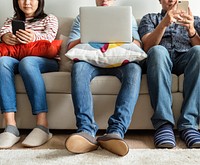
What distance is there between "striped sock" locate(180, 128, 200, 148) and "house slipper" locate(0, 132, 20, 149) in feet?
2.54

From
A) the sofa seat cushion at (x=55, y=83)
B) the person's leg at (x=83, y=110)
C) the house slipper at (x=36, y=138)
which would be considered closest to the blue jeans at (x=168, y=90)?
the person's leg at (x=83, y=110)

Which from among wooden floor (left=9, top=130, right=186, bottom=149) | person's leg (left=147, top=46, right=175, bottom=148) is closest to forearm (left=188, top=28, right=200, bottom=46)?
person's leg (left=147, top=46, right=175, bottom=148)

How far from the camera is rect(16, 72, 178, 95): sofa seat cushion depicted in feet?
5.53

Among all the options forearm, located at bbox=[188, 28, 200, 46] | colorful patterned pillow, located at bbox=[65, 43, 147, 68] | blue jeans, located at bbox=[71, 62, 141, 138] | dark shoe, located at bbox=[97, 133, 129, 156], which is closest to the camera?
dark shoe, located at bbox=[97, 133, 129, 156]

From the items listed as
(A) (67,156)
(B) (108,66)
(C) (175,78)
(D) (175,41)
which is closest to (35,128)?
(A) (67,156)

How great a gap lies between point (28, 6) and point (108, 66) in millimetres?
700

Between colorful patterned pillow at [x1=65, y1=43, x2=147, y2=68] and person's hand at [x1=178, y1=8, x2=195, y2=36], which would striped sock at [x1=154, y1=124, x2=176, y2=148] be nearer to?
colorful patterned pillow at [x1=65, y1=43, x2=147, y2=68]

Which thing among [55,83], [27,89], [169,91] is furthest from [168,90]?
[27,89]

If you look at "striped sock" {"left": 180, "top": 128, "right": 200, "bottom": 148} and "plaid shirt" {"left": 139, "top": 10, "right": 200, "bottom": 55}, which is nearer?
"striped sock" {"left": 180, "top": 128, "right": 200, "bottom": 148}

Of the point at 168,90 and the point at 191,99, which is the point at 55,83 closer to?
the point at 168,90

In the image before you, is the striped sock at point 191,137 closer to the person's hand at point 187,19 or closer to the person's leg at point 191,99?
the person's leg at point 191,99

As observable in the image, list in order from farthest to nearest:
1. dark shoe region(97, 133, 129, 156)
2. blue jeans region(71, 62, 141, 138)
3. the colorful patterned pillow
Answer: the colorful patterned pillow → blue jeans region(71, 62, 141, 138) → dark shoe region(97, 133, 129, 156)

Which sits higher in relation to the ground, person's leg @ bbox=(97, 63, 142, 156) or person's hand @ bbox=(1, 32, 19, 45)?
person's hand @ bbox=(1, 32, 19, 45)

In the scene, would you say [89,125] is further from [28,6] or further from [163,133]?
[28,6]
